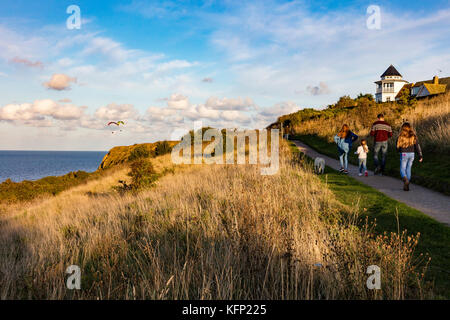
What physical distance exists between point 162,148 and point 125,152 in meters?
9.46

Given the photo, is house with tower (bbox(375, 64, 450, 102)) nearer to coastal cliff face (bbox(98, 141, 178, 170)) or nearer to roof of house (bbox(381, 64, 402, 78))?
roof of house (bbox(381, 64, 402, 78))

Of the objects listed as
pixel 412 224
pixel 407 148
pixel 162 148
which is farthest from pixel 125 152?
pixel 412 224

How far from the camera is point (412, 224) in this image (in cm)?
583

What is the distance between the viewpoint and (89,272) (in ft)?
14.5

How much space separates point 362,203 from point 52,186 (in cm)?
2602

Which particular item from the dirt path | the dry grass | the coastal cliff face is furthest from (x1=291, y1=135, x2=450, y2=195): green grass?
the coastal cliff face

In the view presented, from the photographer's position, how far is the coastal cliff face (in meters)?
36.7

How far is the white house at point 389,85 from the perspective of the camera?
8662cm

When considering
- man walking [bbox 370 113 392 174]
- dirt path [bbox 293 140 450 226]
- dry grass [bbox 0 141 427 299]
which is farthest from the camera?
man walking [bbox 370 113 392 174]

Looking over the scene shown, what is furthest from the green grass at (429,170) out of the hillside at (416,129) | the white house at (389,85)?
the white house at (389,85)

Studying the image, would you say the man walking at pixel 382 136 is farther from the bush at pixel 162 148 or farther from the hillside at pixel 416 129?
the bush at pixel 162 148

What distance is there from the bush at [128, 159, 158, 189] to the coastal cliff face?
1936 cm
